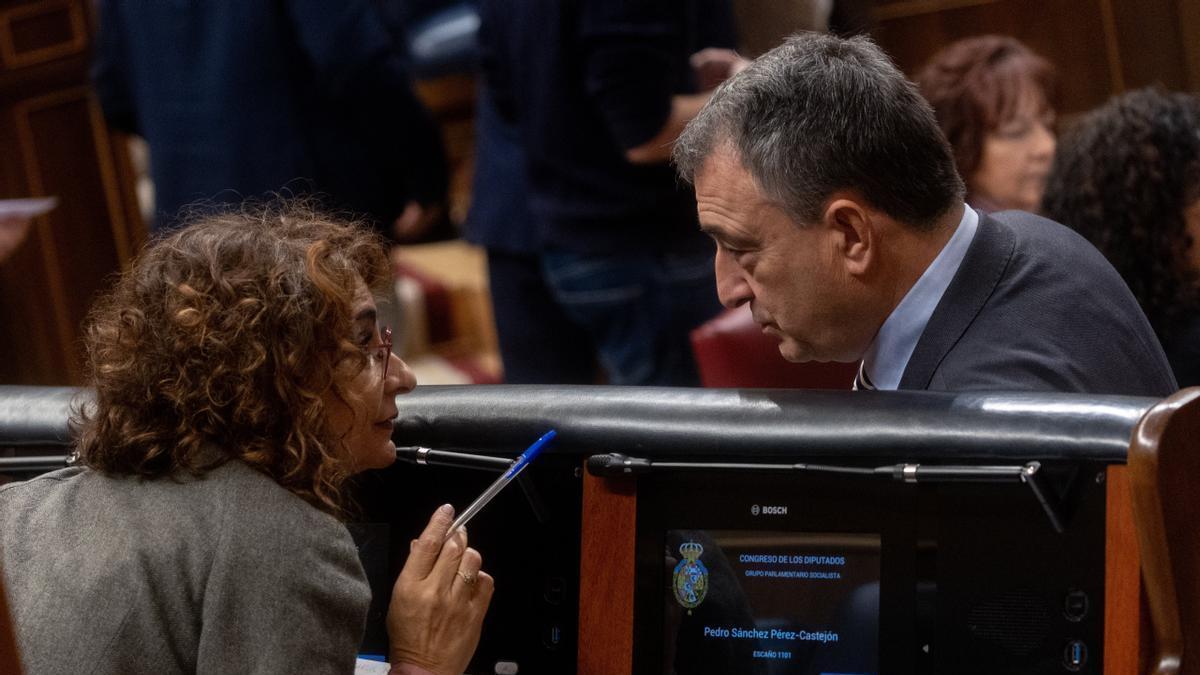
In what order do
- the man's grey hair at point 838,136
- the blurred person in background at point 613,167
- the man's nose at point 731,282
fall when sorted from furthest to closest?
1. the blurred person in background at point 613,167
2. the man's nose at point 731,282
3. the man's grey hair at point 838,136

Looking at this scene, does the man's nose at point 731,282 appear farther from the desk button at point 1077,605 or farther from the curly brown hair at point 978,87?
the curly brown hair at point 978,87

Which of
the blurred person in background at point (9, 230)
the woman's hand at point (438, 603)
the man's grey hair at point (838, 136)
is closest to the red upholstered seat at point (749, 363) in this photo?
the man's grey hair at point (838, 136)

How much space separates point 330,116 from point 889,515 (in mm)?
1665

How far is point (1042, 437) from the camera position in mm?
1454

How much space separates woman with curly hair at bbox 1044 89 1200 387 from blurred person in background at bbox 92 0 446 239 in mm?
1246

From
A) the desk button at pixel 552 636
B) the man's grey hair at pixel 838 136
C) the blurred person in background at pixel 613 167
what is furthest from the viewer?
the blurred person in background at pixel 613 167

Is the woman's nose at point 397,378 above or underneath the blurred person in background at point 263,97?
underneath

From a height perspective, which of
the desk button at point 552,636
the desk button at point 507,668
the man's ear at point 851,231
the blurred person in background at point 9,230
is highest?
the man's ear at point 851,231

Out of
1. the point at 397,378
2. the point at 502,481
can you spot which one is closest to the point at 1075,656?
the point at 502,481

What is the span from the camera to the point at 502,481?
1604 millimetres

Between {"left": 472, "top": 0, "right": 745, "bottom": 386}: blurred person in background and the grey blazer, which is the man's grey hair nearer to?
the grey blazer

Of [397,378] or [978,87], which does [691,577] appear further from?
[978,87]

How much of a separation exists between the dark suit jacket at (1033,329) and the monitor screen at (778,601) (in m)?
0.25

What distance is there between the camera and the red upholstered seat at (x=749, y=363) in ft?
7.66
